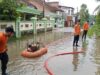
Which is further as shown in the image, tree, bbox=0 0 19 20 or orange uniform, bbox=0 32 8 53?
tree, bbox=0 0 19 20

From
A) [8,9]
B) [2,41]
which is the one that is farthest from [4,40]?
[8,9]

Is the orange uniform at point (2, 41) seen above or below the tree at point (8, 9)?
below

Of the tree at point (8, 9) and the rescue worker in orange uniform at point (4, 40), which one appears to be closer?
the rescue worker in orange uniform at point (4, 40)

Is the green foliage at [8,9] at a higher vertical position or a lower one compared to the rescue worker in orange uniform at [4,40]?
higher

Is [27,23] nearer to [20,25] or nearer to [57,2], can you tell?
[20,25]

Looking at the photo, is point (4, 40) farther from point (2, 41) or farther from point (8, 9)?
point (8, 9)

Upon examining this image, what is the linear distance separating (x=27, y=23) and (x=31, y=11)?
456 inches

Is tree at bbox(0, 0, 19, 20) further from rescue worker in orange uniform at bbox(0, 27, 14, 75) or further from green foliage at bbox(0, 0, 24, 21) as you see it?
rescue worker in orange uniform at bbox(0, 27, 14, 75)

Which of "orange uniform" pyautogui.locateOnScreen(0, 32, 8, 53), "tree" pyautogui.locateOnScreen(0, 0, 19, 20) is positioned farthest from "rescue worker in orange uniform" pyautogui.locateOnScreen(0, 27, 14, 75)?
"tree" pyautogui.locateOnScreen(0, 0, 19, 20)

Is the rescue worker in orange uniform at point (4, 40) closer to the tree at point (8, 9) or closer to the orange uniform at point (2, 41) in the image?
the orange uniform at point (2, 41)

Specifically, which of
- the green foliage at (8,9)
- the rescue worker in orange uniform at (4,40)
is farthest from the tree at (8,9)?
the rescue worker in orange uniform at (4,40)

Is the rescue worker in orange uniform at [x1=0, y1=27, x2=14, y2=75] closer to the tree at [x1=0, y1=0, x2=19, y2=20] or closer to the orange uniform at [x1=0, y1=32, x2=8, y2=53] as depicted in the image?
the orange uniform at [x1=0, y1=32, x2=8, y2=53]

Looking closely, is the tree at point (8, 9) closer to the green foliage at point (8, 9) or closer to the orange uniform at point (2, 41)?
the green foliage at point (8, 9)

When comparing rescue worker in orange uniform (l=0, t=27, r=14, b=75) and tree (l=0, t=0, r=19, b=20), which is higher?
tree (l=0, t=0, r=19, b=20)
